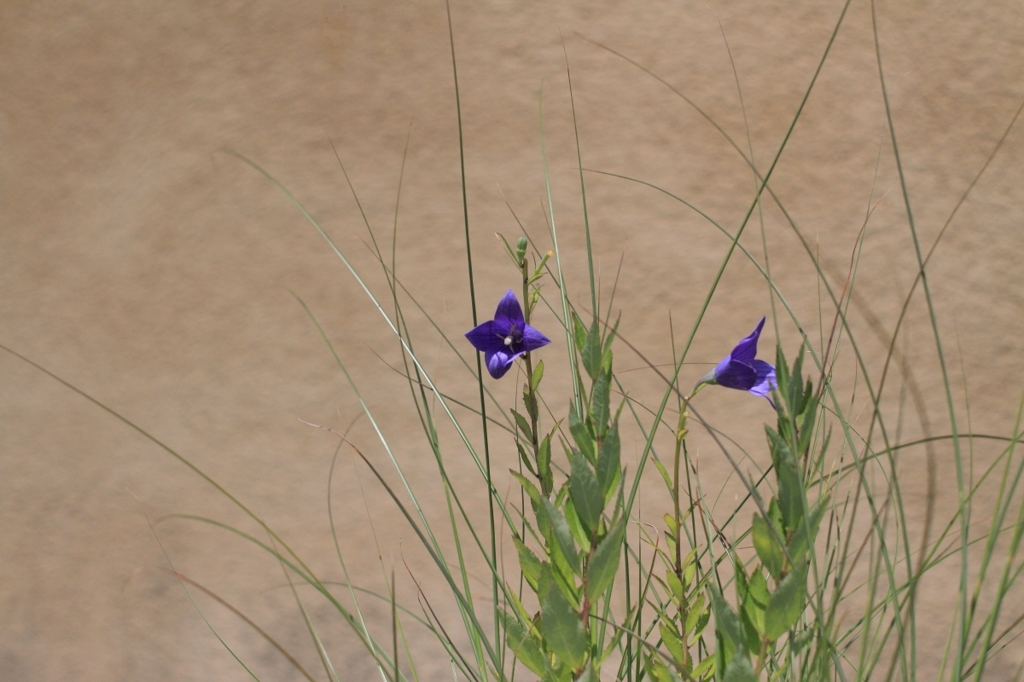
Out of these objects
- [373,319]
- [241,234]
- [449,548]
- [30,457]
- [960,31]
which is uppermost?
[960,31]

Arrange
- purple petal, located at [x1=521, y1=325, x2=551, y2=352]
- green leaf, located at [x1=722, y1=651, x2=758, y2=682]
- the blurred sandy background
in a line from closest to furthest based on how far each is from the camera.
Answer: green leaf, located at [x1=722, y1=651, x2=758, y2=682] < purple petal, located at [x1=521, y1=325, x2=551, y2=352] < the blurred sandy background

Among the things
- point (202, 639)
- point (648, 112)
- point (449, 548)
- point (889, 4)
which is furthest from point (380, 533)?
point (889, 4)

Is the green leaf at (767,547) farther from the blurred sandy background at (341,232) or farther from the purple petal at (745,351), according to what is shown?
the blurred sandy background at (341,232)

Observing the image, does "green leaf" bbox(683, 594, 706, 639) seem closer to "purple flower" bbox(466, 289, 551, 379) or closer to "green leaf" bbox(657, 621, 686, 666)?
"green leaf" bbox(657, 621, 686, 666)

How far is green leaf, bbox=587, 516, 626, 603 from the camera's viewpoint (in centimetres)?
28

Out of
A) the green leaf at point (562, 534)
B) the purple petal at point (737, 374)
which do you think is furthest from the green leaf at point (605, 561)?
the purple petal at point (737, 374)

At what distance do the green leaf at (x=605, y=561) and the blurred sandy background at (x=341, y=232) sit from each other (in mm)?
999

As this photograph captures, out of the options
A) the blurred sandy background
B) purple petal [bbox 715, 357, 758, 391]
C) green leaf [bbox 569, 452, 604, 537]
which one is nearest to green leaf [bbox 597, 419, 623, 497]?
green leaf [bbox 569, 452, 604, 537]

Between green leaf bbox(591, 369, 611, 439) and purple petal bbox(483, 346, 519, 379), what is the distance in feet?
0.31

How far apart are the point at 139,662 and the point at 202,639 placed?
0.10 m

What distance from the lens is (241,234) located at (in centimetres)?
144

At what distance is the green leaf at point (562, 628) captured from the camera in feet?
0.94

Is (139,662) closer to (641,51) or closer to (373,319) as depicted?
(373,319)

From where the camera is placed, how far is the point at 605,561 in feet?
0.95
